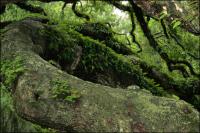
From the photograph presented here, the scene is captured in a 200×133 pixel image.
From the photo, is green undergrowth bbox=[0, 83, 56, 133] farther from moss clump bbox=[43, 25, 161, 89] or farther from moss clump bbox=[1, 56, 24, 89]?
moss clump bbox=[1, 56, 24, 89]

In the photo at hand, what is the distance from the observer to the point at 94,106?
120 inches

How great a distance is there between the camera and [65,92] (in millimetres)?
3232

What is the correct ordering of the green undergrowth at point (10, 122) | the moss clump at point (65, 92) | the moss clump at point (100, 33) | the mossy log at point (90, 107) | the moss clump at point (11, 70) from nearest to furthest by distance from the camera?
the mossy log at point (90, 107)
the moss clump at point (65, 92)
the moss clump at point (11, 70)
the moss clump at point (100, 33)
the green undergrowth at point (10, 122)

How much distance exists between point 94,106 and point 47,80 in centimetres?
57

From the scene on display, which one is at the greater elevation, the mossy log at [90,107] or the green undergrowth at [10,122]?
the mossy log at [90,107]

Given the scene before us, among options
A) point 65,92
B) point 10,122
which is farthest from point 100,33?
point 65,92

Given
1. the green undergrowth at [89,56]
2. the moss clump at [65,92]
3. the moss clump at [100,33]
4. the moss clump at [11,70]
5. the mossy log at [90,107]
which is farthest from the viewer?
the moss clump at [100,33]

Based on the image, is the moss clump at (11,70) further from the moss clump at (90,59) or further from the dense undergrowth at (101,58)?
the moss clump at (90,59)

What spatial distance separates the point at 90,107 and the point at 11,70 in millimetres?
1171

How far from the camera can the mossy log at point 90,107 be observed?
286 centimetres

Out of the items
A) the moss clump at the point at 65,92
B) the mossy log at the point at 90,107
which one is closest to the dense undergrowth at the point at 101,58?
the mossy log at the point at 90,107

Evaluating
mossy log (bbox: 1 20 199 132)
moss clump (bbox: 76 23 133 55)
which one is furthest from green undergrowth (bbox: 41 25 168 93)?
mossy log (bbox: 1 20 199 132)

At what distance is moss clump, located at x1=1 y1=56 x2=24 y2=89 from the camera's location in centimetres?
372

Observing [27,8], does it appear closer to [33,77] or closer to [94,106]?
[33,77]
